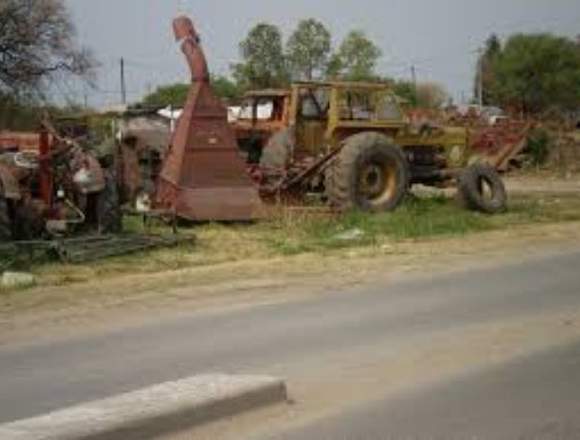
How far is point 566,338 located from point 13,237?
908cm

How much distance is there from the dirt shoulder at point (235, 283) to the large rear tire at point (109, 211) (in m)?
2.65

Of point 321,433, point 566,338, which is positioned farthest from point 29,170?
point 321,433

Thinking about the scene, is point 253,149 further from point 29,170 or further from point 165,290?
point 165,290

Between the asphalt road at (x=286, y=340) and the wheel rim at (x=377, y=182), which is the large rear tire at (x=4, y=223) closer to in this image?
the asphalt road at (x=286, y=340)

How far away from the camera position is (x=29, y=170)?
62.1 feet

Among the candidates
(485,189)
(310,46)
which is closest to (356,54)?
(310,46)

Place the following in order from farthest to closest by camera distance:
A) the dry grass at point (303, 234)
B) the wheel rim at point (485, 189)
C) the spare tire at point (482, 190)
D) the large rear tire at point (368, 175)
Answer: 1. the wheel rim at point (485, 189)
2. the spare tire at point (482, 190)
3. the large rear tire at point (368, 175)
4. the dry grass at point (303, 234)

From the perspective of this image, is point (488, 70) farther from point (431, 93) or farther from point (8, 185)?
point (8, 185)

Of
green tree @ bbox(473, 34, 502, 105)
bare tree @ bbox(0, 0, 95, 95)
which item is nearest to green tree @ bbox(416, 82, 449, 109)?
green tree @ bbox(473, 34, 502, 105)

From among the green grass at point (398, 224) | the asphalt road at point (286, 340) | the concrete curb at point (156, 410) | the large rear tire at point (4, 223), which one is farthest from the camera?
the green grass at point (398, 224)

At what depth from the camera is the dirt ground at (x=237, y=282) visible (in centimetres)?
1296

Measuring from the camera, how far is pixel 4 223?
17.6 meters

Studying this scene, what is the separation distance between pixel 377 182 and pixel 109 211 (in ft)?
19.9

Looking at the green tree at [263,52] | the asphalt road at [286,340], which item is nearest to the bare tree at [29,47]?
the green tree at [263,52]
